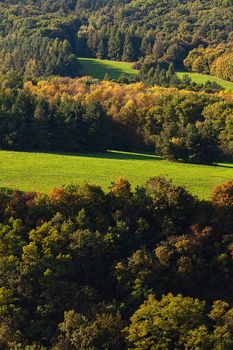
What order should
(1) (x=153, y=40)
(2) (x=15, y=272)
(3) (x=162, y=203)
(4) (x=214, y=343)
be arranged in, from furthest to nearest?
→ (1) (x=153, y=40)
(3) (x=162, y=203)
(2) (x=15, y=272)
(4) (x=214, y=343)

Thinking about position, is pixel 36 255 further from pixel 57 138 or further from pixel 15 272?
→ pixel 57 138

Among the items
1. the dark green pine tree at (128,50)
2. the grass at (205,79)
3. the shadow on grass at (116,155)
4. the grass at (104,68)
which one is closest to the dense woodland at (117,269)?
the shadow on grass at (116,155)

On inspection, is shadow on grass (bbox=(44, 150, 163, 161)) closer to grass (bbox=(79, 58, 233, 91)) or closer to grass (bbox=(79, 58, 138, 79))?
grass (bbox=(79, 58, 233, 91))

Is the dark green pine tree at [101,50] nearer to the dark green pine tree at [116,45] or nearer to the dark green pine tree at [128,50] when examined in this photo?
the dark green pine tree at [116,45]

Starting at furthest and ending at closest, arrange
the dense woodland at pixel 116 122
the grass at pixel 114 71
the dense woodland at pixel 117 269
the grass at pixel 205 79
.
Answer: the grass at pixel 114 71 → the grass at pixel 205 79 → the dense woodland at pixel 116 122 → the dense woodland at pixel 117 269

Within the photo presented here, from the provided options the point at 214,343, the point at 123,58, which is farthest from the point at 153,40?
the point at 214,343
